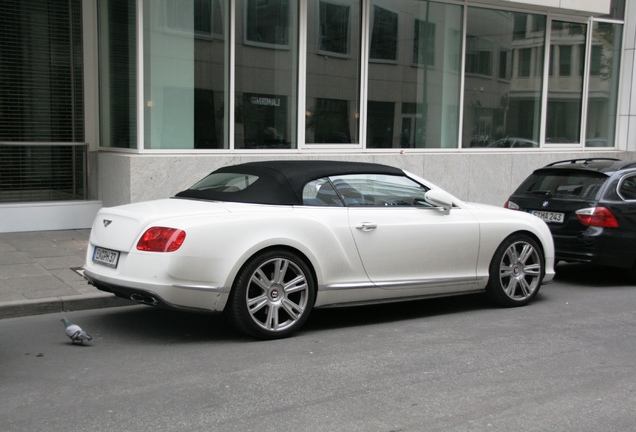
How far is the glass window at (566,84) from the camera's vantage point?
16.5 meters

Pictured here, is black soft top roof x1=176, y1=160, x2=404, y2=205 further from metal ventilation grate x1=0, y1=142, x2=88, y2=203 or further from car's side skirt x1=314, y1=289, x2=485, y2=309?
metal ventilation grate x1=0, y1=142, x2=88, y2=203

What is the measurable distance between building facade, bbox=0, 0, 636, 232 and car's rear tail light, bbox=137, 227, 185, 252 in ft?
16.3

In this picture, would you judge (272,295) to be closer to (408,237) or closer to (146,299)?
(146,299)

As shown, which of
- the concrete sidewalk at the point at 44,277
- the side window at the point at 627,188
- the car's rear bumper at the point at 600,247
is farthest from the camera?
the side window at the point at 627,188

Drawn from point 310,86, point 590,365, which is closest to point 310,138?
point 310,86

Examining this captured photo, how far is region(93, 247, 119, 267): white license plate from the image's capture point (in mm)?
6336

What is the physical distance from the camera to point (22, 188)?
11.6 meters

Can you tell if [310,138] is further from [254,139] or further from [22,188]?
[22,188]

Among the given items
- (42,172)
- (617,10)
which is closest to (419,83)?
(617,10)

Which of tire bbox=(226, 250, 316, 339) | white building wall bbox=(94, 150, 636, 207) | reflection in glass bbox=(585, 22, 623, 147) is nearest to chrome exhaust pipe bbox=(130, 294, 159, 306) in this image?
tire bbox=(226, 250, 316, 339)

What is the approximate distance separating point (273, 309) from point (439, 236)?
75.0 inches

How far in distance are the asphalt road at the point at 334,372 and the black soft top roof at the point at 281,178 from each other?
1.19 meters

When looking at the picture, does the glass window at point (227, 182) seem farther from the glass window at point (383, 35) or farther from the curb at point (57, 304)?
the glass window at point (383, 35)

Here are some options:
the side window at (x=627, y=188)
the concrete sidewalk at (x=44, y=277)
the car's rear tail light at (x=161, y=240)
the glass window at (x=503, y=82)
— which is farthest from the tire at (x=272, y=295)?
the glass window at (x=503, y=82)
